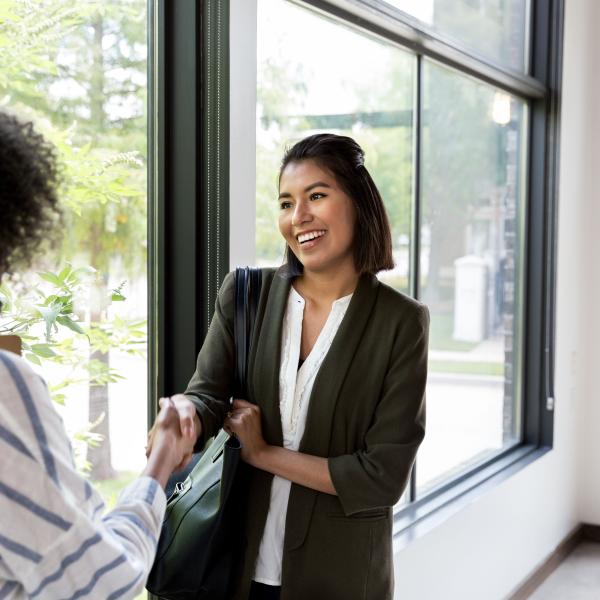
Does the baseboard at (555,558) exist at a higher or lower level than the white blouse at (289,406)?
lower

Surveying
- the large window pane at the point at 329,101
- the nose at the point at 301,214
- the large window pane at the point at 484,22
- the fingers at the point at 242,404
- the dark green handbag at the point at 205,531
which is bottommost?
the dark green handbag at the point at 205,531

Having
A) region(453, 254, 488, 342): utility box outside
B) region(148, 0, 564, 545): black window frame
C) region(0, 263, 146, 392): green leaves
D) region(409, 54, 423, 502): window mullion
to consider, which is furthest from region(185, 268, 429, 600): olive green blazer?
region(453, 254, 488, 342): utility box outside

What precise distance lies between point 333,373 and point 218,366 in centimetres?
22

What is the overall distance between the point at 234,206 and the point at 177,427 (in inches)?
30.6

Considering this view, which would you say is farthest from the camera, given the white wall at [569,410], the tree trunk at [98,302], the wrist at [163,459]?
the white wall at [569,410]

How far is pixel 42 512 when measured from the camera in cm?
90

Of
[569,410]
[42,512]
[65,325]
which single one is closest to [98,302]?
[65,325]

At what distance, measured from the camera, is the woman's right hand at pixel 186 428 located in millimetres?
1375

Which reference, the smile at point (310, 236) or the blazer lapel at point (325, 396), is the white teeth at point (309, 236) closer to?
the smile at point (310, 236)

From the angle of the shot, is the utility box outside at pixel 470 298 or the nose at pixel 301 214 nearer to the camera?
the nose at pixel 301 214

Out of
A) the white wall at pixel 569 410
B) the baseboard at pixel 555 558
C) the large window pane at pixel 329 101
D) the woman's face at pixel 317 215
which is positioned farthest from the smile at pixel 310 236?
the baseboard at pixel 555 558

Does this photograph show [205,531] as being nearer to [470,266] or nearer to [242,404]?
[242,404]

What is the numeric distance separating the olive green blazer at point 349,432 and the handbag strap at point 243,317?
22mm

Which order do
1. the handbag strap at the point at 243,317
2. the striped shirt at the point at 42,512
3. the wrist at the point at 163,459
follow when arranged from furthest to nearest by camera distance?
the handbag strap at the point at 243,317 → the wrist at the point at 163,459 → the striped shirt at the point at 42,512
